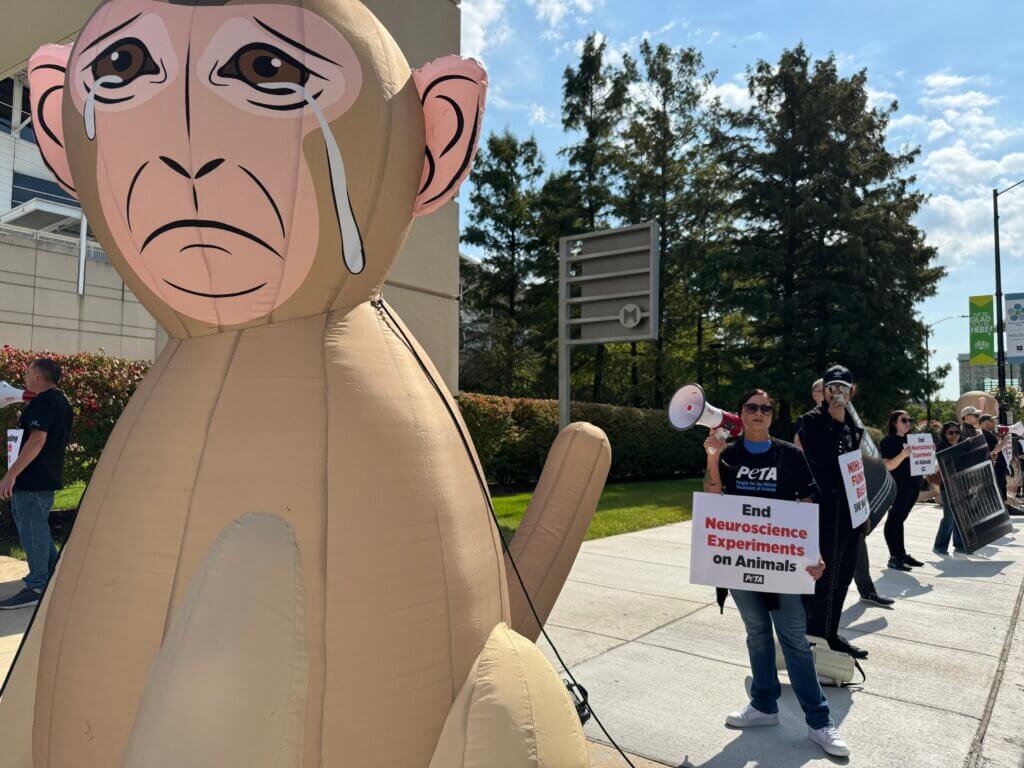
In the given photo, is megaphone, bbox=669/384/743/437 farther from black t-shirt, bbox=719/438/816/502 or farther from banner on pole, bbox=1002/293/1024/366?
banner on pole, bbox=1002/293/1024/366

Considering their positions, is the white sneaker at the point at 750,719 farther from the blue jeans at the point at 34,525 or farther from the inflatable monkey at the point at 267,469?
the blue jeans at the point at 34,525

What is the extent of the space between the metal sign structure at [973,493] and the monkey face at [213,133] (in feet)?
27.5

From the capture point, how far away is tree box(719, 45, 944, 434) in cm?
1984

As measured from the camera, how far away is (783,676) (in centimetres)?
436

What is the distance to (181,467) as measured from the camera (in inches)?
63.2

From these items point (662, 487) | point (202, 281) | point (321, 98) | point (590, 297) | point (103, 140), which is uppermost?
point (590, 297)

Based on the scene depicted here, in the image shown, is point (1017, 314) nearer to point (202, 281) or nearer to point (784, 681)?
point (784, 681)

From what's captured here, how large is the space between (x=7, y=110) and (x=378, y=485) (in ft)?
127

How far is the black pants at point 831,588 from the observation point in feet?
13.7

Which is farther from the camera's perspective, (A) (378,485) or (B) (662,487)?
(B) (662,487)

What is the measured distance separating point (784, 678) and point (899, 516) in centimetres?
403

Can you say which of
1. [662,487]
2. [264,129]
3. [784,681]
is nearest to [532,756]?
[264,129]

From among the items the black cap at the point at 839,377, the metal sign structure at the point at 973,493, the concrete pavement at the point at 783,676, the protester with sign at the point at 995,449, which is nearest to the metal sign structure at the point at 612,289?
the concrete pavement at the point at 783,676

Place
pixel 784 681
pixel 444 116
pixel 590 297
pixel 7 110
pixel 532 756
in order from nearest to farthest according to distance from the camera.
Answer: pixel 532 756
pixel 444 116
pixel 784 681
pixel 590 297
pixel 7 110
